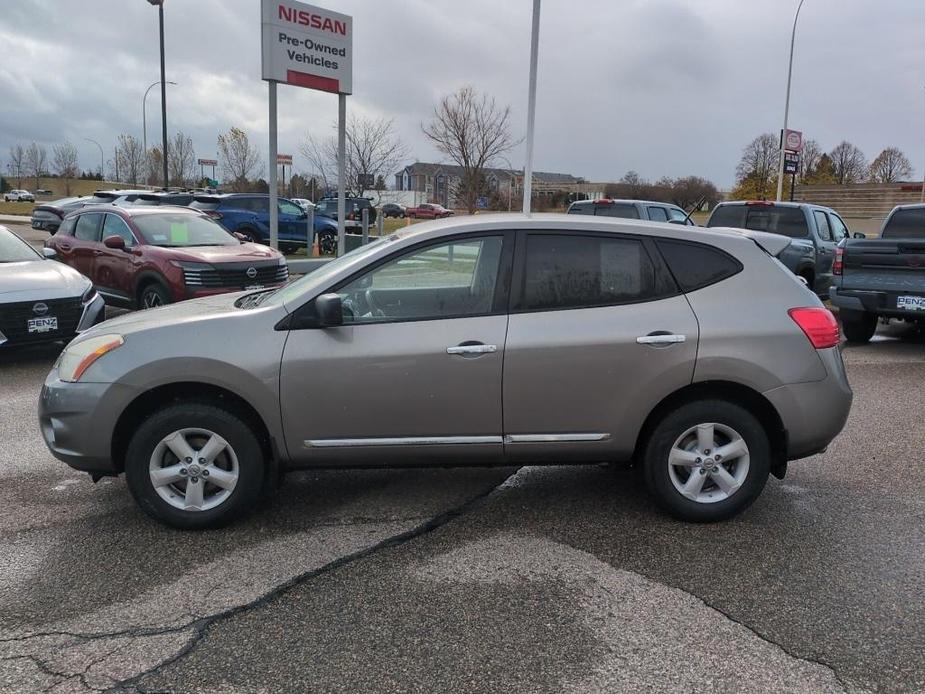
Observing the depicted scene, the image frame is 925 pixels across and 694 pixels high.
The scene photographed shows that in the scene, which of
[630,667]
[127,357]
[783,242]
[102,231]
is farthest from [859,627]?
[102,231]

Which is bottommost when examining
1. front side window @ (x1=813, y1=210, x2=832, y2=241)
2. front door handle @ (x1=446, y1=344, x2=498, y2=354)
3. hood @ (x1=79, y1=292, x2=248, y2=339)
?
front door handle @ (x1=446, y1=344, x2=498, y2=354)

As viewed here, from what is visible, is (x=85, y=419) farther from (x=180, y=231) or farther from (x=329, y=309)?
(x=180, y=231)

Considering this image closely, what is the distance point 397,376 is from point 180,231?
8029 mm

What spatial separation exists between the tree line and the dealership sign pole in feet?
151

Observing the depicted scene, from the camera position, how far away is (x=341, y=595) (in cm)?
339

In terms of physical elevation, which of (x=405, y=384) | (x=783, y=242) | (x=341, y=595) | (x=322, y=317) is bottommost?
(x=341, y=595)

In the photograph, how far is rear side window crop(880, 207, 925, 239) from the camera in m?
9.88

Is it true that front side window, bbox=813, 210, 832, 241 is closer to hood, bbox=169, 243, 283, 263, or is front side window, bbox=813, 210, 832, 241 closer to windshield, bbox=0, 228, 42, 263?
hood, bbox=169, 243, 283, 263

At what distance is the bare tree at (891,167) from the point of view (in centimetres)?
8156

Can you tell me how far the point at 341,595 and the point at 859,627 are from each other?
2208 millimetres

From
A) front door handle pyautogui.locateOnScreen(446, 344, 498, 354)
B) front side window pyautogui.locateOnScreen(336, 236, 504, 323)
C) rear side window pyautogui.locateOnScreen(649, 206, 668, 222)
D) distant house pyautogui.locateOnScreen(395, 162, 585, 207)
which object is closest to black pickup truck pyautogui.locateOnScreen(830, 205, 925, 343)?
rear side window pyautogui.locateOnScreen(649, 206, 668, 222)

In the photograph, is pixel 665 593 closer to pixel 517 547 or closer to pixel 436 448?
pixel 517 547

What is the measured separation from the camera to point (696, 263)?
4164 millimetres

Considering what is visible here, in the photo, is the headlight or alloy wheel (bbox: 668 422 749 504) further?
alloy wheel (bbox: 668 422 749 504)
